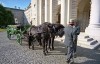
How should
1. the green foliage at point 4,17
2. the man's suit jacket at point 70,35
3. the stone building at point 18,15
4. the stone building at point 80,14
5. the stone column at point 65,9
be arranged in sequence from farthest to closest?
the stone building at point 18,15
the green foliage at point 4,17
the stone column at point 65,9
the stone building at point 80,14
the man's suit jacket at point 70,35

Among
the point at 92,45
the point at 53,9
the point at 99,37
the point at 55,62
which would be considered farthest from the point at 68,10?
the point at 55,62

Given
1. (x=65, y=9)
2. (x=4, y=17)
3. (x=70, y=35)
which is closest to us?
(x=70, y=35)

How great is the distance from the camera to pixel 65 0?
63.1ft

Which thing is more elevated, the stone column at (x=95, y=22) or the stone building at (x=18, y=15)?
the stone building at (x=18, y=15)

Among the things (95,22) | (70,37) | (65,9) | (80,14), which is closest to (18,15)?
(80,14)

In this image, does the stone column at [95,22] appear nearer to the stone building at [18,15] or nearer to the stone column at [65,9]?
the stone column at [65,9]

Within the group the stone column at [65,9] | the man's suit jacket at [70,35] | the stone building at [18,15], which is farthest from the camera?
the stone building at [18,15]

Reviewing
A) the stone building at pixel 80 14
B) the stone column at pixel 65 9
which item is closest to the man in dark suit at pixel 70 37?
the stone building at pixel 80 14

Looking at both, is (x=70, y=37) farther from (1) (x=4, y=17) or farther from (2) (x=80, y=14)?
(1) (x=4, y=17)

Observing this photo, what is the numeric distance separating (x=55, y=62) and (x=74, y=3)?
41.9ft

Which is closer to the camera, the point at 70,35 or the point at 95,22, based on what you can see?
the point at 70,35

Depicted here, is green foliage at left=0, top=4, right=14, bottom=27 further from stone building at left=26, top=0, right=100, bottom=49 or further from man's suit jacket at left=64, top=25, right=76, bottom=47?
man's suit jacket at left=64, top=25, right=76, bottom=47

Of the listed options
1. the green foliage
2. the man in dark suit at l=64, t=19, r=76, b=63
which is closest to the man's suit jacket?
the man in dark suit at l=64, t=19, r=76, b=63

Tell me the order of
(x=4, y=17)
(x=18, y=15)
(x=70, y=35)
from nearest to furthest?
(x=70, y=35), (x=4, y=17), (x=18, y=15)
